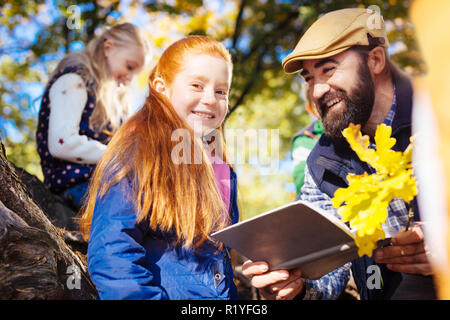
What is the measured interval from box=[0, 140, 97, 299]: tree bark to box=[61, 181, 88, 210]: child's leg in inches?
42.8

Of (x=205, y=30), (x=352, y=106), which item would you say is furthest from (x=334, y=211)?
(x=205, y=30)

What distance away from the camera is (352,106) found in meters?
2.61

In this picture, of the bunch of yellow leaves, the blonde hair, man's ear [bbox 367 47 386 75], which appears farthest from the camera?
the blonde hair

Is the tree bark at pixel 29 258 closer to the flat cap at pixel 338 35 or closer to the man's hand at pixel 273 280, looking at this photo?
the man's hand at pixel 273 280

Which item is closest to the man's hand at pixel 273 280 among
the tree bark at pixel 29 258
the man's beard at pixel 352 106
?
the tree bark at pixel 29 258

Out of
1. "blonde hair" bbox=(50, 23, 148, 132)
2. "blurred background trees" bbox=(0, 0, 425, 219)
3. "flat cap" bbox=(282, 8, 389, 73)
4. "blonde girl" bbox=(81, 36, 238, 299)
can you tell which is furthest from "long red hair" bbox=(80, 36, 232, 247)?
"blurred background trees" bbox=(0, 0, 425, 219)

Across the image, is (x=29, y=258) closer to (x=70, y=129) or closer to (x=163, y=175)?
(x=163, y=175)

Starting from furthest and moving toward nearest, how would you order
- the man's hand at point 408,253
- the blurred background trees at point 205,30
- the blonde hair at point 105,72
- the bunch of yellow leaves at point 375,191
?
the blurred background trees at point 205,30 < the blonde hair at point 105,72 < the man's hand at point 408,253 < the bunch of yellow leaves at point 375,191

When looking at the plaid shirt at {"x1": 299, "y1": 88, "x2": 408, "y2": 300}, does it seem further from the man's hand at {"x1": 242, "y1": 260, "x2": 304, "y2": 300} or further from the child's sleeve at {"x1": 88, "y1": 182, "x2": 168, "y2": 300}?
the child's sleeve at {"x1": 88, "y1": 182, "x2": 168, "y2": 300}

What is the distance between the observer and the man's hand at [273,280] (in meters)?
1.93

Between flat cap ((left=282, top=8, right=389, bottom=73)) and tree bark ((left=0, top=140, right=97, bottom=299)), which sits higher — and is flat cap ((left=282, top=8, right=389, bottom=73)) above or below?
above

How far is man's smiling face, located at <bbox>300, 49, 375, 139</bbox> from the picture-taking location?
2.58 m

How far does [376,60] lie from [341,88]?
34 cm
